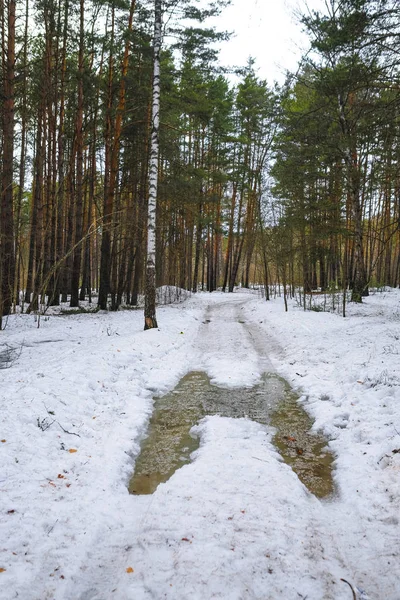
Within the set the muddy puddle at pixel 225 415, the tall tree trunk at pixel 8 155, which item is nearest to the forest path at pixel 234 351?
the muddy puddle at pixel 225 415

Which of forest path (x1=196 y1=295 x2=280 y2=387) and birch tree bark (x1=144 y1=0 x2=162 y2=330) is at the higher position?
birch tree bark (x1=144 y1=0 x2=162 y2=330)

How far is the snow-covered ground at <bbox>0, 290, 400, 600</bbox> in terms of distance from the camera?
2137 millimetres

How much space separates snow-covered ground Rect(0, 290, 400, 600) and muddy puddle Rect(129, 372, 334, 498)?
0.15 meters

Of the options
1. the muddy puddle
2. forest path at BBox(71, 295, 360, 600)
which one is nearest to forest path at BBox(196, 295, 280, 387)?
the muddy puddle

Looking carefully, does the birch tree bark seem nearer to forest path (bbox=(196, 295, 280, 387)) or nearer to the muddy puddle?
forest path (bbox=(196, 295, 280, 387))

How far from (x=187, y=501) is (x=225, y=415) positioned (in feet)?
6.68

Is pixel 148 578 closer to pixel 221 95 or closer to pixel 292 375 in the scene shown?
pixel 292 375

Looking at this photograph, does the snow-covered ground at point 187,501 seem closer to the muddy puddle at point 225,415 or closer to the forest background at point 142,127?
the muddy puddle at point 225,415

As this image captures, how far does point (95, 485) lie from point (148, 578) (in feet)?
3.84

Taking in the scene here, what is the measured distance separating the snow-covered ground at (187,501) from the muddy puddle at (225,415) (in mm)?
145

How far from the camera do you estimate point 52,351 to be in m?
7.87

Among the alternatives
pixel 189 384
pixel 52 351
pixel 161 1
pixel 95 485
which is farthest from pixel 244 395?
pixel 161 1

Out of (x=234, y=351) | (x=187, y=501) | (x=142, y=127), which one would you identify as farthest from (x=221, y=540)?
(x=142, y=127)

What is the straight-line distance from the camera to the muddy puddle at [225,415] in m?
3.47
